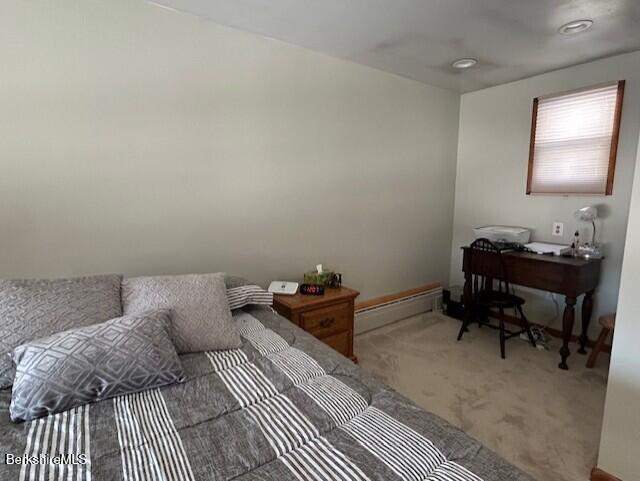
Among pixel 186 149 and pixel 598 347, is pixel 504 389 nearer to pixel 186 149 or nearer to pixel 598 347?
pixel 598 347

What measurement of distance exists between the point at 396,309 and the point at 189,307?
2326mm

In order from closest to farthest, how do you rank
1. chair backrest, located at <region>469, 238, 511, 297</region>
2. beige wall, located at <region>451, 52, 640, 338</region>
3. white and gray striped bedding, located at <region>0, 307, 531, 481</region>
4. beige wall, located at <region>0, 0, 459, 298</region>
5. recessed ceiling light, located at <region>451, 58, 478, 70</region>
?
white and gray striped bedding, located at <region>0, 307, 531, 481</region> → beige wall, located at <region>0, 0, 459, 298</region> → beige wall, located at <region>451, 52, 640, 338</region> → recessed ceiling light, located at <region>451, 58, 478, 70</region> → chair backrest, located at <region>469, 238, 511, 297</region>

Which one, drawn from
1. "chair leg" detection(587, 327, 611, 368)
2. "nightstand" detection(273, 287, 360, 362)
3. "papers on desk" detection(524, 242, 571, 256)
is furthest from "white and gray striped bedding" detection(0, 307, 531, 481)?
"papers on desk" detection(524, 242, 571, 256)

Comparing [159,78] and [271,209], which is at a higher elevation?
[159,78]

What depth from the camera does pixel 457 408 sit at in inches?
79.7

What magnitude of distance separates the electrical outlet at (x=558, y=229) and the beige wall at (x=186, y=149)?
1.37m

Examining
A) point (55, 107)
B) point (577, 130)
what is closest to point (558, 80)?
point (577, 130)

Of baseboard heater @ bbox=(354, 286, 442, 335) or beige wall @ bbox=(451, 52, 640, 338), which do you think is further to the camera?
baseboard heater @ bbox=(354, 286, 442, 335)

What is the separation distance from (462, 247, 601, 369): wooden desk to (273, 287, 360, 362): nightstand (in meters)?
1.40

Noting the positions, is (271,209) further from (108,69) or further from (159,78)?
(108,69)

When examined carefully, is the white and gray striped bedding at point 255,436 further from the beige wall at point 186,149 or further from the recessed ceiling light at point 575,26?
the recessed ceiling light at point 575,26

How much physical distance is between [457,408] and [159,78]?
102 inches

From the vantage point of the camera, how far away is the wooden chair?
2685 mm

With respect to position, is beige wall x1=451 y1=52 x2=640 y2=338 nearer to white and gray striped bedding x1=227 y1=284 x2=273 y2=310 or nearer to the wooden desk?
the wooden desk
